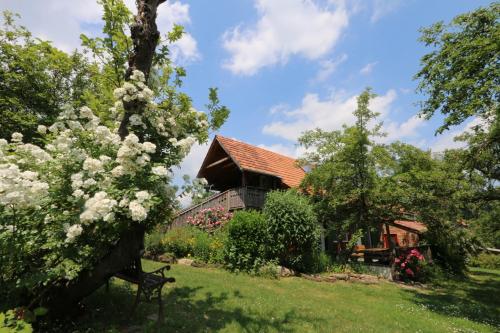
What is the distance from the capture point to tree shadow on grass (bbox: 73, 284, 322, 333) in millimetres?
4941

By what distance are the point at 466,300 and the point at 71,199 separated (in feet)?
40.1

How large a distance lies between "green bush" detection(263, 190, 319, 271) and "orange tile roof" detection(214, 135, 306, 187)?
3.60 m

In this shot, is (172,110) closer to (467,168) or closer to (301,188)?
(301,188)

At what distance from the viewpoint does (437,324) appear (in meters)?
6.57

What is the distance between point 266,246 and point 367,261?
236 inches

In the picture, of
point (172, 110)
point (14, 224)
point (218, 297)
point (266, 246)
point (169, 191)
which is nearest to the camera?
point (14, 224)

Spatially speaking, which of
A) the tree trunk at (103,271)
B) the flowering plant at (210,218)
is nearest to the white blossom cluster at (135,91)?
the tree trunk at (103,271)

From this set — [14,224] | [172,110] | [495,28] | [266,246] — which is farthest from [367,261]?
[14,224]

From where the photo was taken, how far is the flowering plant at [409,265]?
12.8 m

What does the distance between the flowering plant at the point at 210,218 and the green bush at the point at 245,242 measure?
164 inches

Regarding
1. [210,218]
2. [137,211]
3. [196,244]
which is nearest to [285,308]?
[137,211]

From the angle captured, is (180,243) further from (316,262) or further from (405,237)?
(405,237)

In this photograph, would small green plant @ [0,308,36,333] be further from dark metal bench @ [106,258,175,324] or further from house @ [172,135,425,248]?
house @ [172,135,425,248]

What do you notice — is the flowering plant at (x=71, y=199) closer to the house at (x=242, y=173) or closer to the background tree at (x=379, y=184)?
the background tree at (x=379, y=184)
